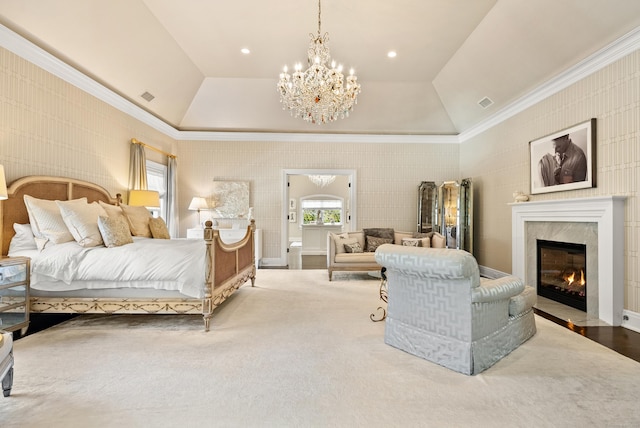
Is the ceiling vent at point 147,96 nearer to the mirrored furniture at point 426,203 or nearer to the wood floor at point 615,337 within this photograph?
the mirrored furniture at point 426,203

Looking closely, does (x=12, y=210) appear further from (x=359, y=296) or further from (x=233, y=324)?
(x=359, y=296)

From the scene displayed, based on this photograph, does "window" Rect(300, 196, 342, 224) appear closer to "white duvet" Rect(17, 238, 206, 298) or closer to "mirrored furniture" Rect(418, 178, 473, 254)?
"mirrored furniture" Rect(418, 178, 473, 254)

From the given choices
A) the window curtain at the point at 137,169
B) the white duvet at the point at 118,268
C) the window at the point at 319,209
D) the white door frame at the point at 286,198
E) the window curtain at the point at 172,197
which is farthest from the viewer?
the window at the point at 319,209

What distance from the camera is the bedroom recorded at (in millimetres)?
3215

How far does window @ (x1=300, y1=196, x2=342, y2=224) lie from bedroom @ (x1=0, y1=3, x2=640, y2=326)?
15.0 ft

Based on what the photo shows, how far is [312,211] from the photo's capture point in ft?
38.5

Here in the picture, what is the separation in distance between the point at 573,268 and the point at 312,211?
8611 millimetres

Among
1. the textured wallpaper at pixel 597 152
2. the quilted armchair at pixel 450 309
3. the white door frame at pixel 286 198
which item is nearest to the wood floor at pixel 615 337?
the textured wallpaper at pixel 597 152

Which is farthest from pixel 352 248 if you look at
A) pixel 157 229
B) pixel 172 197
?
pixel 172 197

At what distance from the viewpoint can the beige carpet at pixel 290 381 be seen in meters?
1.65

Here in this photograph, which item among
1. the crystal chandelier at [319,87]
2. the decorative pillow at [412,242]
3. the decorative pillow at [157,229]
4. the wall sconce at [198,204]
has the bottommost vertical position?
the decorative pillow at [412,242]

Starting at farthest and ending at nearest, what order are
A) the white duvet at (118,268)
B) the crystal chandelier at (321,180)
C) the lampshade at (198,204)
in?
1. the crystal chandelier at (321,180)
2. the lampshade at (198,204)
3. the white duvet at (118,268)

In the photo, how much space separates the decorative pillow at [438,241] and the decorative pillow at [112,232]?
4.68 metres

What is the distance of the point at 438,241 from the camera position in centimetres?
542
